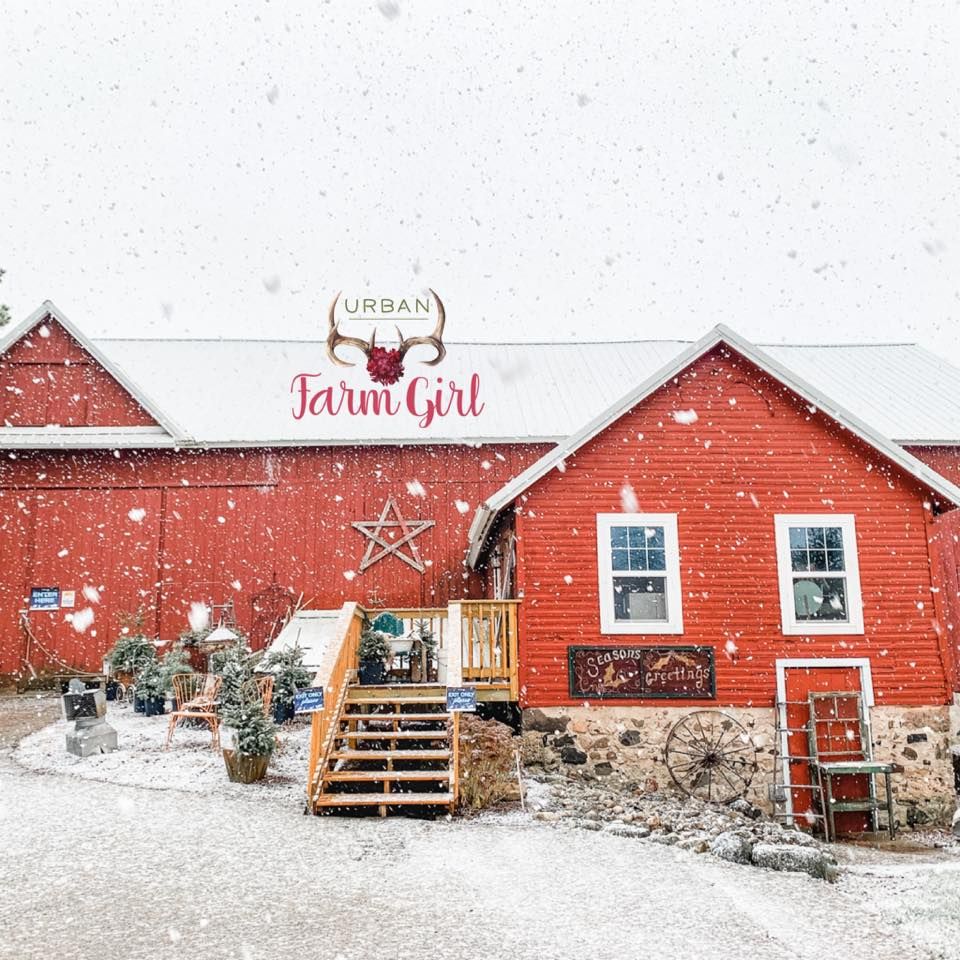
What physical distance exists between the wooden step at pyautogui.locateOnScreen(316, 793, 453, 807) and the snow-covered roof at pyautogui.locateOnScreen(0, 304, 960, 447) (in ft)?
34.4

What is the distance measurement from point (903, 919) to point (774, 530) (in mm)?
6595

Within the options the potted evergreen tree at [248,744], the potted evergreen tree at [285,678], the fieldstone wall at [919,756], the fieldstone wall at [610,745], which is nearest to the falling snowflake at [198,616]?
the potted evergreen tree at [285,678]

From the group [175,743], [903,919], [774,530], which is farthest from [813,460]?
[175,743]

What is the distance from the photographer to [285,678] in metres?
13.7

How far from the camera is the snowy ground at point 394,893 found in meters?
5.98

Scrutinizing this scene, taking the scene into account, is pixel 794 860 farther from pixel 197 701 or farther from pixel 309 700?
pixel 197 701

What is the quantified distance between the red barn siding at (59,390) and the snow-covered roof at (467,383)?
350 millimetres

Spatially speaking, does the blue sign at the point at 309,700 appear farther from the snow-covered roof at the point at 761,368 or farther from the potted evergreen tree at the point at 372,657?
the snow-covered roof at the point at 761,368

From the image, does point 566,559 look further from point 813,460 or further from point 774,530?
point 813,460

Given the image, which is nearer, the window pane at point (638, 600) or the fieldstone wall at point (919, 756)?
the fieldstone wall at point (919, 756)

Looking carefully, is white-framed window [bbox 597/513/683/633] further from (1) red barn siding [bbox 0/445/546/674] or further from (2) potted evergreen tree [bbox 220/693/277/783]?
(1) red barn siding [bbox 0/445/546/674]

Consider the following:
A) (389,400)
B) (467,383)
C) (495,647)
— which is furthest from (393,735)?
(467,383)

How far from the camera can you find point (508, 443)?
1934 cm

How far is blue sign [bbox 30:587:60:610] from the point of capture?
1852 cm
